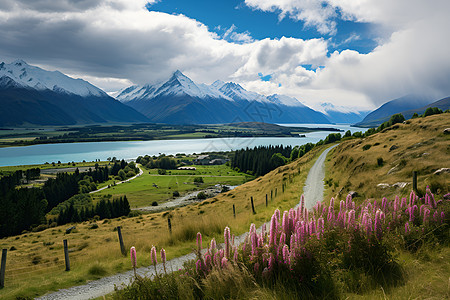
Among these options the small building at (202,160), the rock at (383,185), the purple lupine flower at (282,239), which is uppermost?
the purple lupine flower at (282,239)

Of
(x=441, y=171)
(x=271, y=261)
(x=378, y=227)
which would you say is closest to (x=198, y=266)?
(x=271, y=261)

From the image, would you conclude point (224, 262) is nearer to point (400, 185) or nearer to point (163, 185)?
point (400, 185)

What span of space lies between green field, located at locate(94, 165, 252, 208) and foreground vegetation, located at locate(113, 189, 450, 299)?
9401 centimetres

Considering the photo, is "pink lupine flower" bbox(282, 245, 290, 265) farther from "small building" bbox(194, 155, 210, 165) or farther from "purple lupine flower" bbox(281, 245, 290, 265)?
"small building" bbox(194, 155, 210, 165)

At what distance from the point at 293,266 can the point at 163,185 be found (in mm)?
125255

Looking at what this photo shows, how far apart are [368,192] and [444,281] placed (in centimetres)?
1339

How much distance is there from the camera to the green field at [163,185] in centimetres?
10294

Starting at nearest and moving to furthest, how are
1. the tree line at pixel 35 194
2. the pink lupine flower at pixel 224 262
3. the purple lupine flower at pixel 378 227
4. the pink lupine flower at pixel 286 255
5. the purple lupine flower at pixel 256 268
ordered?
1. the pink lupine flower at pixel 286 255
2. the pink lupine flower at pixel 224 262
3. the purple lupine flower at pixel 256 268
4. the purple lupine flower at pixel 378 227
5. the tree line at pixel 35 194

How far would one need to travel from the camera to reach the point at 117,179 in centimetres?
14712

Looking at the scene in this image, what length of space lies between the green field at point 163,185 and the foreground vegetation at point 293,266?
9401 centimetres

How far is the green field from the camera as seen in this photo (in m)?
103

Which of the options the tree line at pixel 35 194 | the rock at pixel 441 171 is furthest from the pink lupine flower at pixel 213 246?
the tree line at pixel 35 194

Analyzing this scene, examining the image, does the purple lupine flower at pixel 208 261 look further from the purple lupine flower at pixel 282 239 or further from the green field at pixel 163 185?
the green field at pixel 163 185

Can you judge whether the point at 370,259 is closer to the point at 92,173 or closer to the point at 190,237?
the point at 190,237
